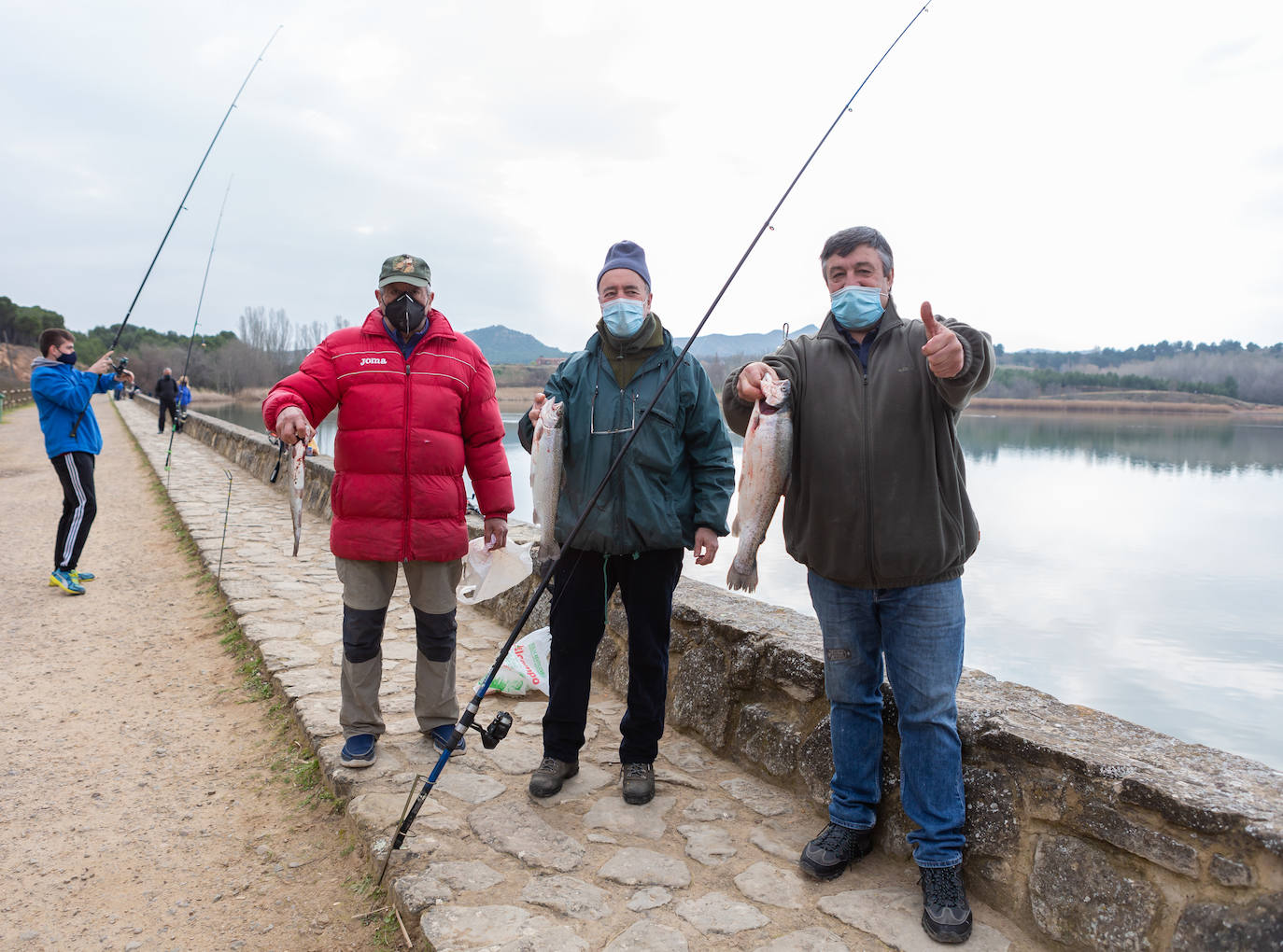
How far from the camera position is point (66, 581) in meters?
6.65

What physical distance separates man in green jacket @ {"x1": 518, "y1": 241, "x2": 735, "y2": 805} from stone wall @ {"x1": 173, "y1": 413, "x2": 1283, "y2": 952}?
498 mm

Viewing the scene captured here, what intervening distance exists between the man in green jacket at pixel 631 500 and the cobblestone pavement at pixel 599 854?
23cm

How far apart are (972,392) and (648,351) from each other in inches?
50.5

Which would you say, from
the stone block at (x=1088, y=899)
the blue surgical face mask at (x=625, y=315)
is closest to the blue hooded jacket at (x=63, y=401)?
the blue surgical face mask at (x=625, y=315)

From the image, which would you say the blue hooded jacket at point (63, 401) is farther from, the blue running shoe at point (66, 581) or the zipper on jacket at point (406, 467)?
the zipper on jacket at point (406, 467)

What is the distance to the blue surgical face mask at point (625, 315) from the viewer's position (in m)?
3.12

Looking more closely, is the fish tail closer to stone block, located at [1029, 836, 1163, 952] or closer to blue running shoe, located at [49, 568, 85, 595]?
stone block, located at [1029, 836, 1163, 952]

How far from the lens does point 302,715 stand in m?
3.90

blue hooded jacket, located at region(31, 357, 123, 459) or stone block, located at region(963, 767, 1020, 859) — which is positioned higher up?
blue hooded jacket, located at region(31, 357, 123, 459)

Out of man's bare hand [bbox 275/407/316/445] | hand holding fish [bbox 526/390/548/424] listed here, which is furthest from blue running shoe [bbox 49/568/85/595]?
hand holding fish [bbox 526/390/548/424]

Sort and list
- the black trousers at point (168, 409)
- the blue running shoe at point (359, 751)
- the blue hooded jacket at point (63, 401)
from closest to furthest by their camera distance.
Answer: the blue running shoe at point (359, 751), the blue hooded jacket at point (63, 401), the black trousers at point (168, 409)

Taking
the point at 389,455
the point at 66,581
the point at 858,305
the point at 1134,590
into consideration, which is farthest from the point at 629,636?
the point at 1134,590

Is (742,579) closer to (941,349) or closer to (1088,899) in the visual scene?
(941,349)

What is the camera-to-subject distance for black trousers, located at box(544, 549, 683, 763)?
317 centimetres
